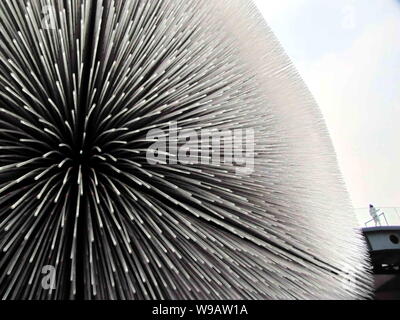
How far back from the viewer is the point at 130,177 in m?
0.54

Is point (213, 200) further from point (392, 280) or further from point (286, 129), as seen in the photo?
point (392, 280)

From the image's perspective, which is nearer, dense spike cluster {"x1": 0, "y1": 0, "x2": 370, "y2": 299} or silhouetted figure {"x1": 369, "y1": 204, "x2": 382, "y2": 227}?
dense spike cluster {"x1": 0, "y1": 0, "x2": 370, "y2": 299}

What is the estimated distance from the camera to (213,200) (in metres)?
0.58

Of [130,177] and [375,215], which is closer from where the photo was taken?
[130,177]

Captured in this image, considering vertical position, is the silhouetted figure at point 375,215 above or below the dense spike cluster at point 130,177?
below

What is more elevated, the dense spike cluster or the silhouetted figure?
the dense spike cluster

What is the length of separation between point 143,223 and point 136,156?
0.39ft

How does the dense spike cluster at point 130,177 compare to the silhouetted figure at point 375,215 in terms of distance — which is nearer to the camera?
the dense spike cluster at point 130,177

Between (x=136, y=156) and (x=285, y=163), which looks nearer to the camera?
(x=136, y=156)

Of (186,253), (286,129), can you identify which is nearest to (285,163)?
(286,129)

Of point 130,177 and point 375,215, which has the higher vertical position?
point 130,177

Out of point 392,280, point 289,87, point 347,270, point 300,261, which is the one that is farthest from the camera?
point 392,280

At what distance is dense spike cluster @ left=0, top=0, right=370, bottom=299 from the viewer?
0.50 m

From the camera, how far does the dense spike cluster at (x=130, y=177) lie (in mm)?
498
